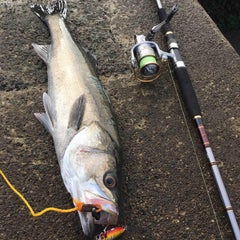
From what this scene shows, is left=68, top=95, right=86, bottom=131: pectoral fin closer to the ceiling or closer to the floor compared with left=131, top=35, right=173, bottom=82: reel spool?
closer to the floor

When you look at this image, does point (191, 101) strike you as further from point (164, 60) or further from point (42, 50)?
point (42, 50)

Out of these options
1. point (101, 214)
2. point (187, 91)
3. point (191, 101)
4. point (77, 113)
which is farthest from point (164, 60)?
point (101, 214)

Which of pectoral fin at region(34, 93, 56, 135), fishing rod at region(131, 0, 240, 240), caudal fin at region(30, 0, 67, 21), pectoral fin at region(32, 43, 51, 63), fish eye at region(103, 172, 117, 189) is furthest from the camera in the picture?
caudal fin at region(30, 0, 67, 21)

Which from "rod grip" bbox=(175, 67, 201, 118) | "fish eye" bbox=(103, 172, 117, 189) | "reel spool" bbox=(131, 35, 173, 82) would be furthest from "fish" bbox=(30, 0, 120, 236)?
"rod grip" bbox=(175, 67, 201, 118)

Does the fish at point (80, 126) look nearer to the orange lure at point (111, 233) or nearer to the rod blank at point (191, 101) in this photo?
the orange lure at point (111, 233)

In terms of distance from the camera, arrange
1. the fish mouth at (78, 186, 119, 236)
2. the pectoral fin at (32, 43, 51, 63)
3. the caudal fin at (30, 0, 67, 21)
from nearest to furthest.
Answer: the fish mouth at (78, 186, 119, 236), the pectoral fin at (32, 43, 51, 63), the caudal fin at (30, 0, 67, 21)

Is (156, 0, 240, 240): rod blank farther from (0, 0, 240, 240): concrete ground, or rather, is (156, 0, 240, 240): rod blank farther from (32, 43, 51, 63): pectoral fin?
(32, 43, 51, 63): pectoral fin

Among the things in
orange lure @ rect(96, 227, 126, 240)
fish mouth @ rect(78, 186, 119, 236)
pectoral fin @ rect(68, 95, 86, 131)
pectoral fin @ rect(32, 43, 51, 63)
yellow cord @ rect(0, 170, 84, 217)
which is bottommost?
orange lure @ rect(96, 227, 126, 240)

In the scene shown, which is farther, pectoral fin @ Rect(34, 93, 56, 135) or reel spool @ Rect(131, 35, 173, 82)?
reel spool @ Rect(131, 35, 173, 82)
